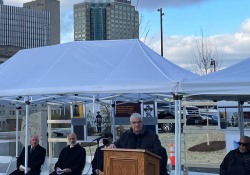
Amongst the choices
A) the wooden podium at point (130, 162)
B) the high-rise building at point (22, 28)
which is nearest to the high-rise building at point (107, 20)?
the wooden podium at point (130, 162)

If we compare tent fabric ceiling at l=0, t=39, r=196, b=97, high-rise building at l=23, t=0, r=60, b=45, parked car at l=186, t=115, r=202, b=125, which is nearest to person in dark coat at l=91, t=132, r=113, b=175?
tent fabric ceiling at l=0, t=39, r=196, b=97

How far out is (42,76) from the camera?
9430 millimetres

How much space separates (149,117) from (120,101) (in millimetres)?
1172

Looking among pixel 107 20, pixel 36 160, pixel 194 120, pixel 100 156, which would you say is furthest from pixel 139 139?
pixel 194 120

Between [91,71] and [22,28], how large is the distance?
102048 millimetres

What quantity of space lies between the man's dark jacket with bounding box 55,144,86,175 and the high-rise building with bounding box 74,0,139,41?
42.6ft

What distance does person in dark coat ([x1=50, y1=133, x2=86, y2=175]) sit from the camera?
945cm

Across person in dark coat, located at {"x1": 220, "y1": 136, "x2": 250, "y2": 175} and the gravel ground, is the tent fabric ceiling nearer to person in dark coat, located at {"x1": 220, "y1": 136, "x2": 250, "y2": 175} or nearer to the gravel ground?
person in dark coat, located at {"x1": 220, "y1": 136, "x2": 250, "y2": 175}

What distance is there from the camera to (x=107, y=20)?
24.8 m

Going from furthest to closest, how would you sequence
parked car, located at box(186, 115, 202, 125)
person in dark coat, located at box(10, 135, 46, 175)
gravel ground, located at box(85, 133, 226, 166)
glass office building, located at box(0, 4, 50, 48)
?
glass office building, located at box(0, 4, 50, 48), parked car, located at box(186, 115, 202, 125), gravel ground, located at box(85, 133, 226, 166), person in dark coat, located at box(10, 135, 46, 175)

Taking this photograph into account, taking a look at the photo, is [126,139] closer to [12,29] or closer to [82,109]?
[82,109]

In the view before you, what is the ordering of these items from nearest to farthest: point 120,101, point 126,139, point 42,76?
point 126,139
point 42,76
point 120,101

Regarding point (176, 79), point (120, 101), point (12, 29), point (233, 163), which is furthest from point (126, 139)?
point (12, 29)

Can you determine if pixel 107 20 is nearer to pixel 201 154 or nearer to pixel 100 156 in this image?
pixel 201 154
